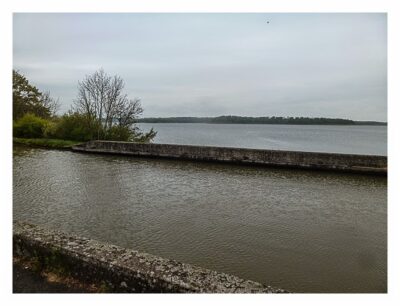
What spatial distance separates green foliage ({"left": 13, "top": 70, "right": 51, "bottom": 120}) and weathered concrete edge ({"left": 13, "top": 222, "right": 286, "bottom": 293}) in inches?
1468

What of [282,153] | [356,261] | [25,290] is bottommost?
[356,261]

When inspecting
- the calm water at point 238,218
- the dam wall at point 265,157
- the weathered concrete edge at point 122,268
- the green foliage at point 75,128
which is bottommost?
the calm water at point 238,218

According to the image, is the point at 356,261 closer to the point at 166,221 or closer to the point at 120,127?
the point at 166,221

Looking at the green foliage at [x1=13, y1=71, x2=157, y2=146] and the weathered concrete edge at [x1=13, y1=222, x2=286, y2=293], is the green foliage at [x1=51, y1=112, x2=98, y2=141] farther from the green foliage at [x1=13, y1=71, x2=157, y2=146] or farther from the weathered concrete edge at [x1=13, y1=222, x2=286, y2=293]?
the weathered concrete edge at [x1=13, y1=222, x2=286, y2=293]

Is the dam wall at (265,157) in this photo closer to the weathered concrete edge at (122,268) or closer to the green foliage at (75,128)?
the green foliage at (75,128)

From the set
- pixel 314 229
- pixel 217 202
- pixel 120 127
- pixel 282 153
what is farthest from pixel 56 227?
pixel 120 127

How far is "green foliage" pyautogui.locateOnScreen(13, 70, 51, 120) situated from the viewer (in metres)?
36.3

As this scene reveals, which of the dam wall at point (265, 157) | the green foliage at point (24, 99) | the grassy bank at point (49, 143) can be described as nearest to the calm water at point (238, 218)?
the dam wall at point (265, 157)

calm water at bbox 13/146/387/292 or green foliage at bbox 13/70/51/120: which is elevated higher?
green foliage at bbox 13/70/51/120

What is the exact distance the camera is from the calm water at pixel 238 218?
5477 mm

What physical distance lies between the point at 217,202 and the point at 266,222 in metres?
2.16

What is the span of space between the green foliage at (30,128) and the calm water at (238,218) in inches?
700

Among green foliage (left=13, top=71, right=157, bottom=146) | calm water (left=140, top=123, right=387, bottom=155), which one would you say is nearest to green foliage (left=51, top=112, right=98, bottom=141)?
green foliage (left=13, top=71, right=157, bottom=146)

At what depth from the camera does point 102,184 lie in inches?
471
